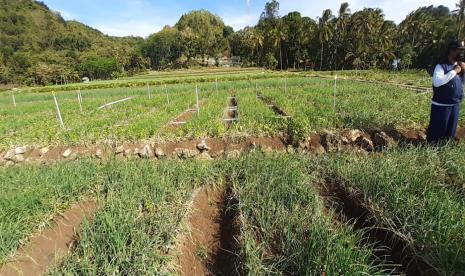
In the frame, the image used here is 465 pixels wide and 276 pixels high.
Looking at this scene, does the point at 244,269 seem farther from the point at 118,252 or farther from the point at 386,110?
the point at 386,110

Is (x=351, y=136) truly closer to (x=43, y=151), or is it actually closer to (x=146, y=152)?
(x=146, y=152)

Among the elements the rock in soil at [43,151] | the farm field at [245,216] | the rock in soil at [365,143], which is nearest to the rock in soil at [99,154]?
the rock in soil at [43,151]

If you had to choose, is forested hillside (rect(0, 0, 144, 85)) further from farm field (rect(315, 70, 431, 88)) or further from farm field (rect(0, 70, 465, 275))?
farm field (rect(0, 70, 465, 275))

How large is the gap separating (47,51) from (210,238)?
260ft

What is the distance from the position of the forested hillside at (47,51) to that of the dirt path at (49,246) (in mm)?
56928

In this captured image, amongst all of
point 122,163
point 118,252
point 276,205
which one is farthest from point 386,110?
point 118,252

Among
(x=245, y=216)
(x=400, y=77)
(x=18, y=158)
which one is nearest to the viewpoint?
(x=245, y=216)

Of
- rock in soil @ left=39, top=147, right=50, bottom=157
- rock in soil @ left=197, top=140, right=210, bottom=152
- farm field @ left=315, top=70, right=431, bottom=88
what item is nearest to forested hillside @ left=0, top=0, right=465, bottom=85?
farm field @ left=315, top=70, right=431, bottom=88

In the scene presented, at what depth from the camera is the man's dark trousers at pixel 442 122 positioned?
4.64 meters

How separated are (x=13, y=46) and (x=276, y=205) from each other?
3562 inches

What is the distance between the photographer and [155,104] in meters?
12.4

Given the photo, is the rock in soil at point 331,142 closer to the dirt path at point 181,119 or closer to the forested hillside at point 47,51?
the dirt path at point 181,119

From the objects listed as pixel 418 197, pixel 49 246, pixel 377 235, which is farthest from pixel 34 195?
pixel 418 197

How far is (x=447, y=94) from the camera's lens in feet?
14.8
